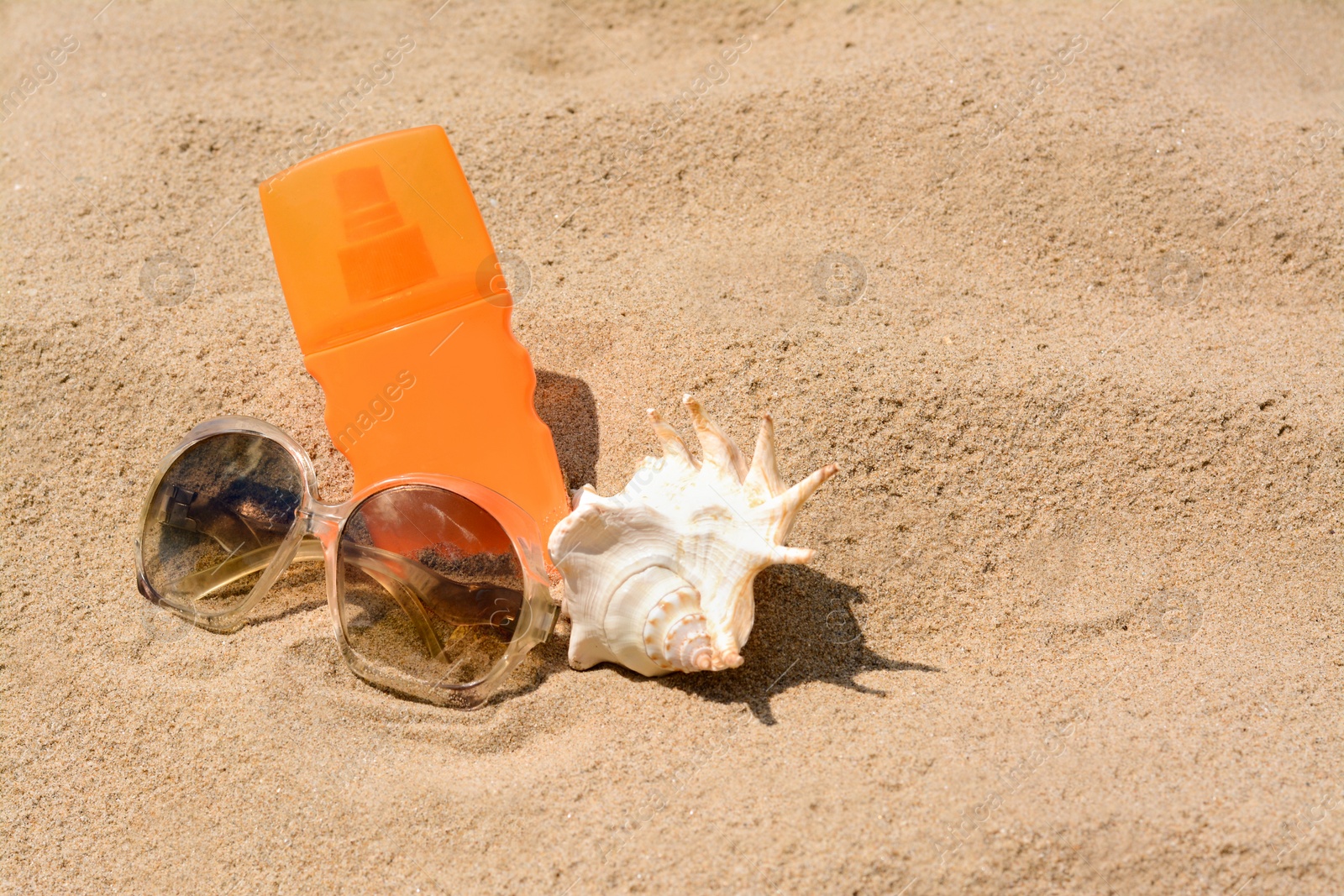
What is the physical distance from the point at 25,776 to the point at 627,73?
2937 millimetres

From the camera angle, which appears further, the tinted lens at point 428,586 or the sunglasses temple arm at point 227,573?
the sunglasses temple arm at point 227,573

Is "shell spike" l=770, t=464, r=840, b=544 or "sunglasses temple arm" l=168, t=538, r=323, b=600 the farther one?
"sunglasses temple arm" l=168, t=538, r=323, b=600

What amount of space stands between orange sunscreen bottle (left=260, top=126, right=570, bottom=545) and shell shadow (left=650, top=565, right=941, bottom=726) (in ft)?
1.89

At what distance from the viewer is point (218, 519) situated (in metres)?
2.30

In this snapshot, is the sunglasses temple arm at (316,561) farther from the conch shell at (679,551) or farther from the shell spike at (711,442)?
the shell spike at (711,442)

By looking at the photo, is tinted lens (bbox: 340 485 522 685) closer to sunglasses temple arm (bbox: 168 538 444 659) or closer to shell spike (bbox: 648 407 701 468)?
sunglasses temple arm (bbox: 168 538 444 659)

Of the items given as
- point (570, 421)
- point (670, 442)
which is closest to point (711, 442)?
point (670, 442)

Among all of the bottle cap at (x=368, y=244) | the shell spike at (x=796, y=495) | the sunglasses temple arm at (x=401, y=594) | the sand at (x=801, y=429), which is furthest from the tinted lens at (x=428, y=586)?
the shell spike at (x=796, y=495)

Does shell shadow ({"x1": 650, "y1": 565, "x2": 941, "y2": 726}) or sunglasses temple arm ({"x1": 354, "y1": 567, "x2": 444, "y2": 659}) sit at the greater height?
sunglasses temple arm ({"x1": 354, "y1": 567, "x2": 444, "y2": 659})

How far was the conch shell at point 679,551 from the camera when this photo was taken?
1895 mm

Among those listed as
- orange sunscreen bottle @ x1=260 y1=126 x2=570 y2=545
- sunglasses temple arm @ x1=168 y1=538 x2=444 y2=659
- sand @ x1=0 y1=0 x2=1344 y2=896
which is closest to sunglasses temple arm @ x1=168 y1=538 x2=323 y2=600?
sunglasses temple arm @ x1=168 y1=538 x2=444 y2=659

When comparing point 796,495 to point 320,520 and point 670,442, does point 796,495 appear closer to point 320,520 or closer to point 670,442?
point 670,442

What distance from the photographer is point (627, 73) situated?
11.7 ft

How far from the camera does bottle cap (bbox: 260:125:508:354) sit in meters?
2.35
